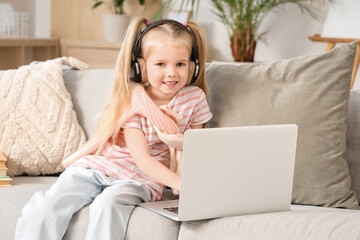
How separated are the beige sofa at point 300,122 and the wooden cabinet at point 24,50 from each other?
2.06m

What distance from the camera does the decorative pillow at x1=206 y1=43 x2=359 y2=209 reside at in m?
1.84

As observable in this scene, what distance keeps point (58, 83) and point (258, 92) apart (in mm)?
750

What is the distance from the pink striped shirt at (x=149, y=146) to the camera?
1819mm

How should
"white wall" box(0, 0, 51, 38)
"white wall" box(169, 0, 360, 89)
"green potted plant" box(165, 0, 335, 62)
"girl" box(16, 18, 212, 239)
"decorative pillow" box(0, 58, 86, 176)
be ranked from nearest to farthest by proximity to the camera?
"girl" box(16, 18, 212, 239)
"decorative pillow" box(0, 58, 86, 176)
"green potted plant" box(165, 0, 335, 62)
"white wall" box(169, 0, 360, 89)
"white wall" box(0, 0, 51, 38)

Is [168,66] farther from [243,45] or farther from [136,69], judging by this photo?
[243,45]

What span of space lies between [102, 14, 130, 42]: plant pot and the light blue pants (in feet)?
8.22

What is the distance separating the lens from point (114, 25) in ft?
13.6

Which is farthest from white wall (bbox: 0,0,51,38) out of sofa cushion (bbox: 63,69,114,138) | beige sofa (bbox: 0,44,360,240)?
beige sofa (bbox: 0,44,360,240)

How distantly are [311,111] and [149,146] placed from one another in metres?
0.52

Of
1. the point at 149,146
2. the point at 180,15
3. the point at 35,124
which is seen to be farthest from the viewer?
the point at 180,15

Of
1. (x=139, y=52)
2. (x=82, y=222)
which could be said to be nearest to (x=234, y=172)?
(x=82, y=222)

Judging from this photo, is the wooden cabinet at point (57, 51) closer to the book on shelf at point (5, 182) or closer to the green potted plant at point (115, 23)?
the green potted plant at point (115, 23)

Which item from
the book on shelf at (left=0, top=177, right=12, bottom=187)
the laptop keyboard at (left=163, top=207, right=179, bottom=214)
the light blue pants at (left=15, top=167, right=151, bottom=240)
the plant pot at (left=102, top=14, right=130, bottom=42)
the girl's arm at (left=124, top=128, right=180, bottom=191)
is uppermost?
the plant pot at (left=102, top=14, right=130, bottom=42)

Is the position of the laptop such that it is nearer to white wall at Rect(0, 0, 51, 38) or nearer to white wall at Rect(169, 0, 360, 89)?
white wall at Rect(169, 0, 360, 89)
